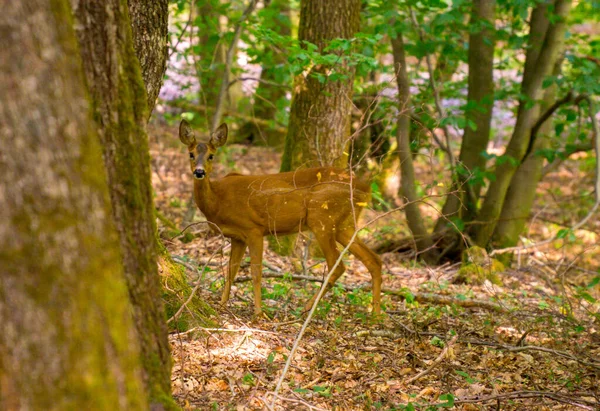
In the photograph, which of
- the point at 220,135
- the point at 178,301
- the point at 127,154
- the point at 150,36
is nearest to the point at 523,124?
the point at 220,135

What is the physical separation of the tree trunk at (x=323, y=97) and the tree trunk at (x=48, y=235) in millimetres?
5953

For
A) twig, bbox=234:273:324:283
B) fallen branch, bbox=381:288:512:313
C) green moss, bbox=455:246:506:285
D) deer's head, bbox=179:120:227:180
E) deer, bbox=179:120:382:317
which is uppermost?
deer's head, bbox=179:120:227:180

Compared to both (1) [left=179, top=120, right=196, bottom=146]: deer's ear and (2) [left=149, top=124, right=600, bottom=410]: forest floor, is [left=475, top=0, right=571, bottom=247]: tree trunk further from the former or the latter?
(1) [left=179, top=120, right=196, bottom=146]: deer's ear

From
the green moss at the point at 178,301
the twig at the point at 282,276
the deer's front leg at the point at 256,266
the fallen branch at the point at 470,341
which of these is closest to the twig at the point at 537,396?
the fallen branch at the point at 470,341

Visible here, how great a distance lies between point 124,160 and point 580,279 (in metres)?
9.10

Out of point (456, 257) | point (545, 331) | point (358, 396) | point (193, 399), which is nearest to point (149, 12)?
point (193, 399)

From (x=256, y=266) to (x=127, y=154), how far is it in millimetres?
3524

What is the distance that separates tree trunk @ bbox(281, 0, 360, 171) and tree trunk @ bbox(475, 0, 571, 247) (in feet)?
9.17

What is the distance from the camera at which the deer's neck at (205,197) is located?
6.75 meters

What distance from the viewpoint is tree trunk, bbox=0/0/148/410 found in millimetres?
2324

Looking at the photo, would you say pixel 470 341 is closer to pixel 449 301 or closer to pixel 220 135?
pixel 449 301

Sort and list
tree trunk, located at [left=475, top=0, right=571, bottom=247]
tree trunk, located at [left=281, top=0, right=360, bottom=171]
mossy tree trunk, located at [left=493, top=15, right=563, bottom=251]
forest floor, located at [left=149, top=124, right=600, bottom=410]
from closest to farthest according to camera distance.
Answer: forest floor, located at [left=149, top=124, right=600, bottom=410]
tree trunk, located at [left=281, top=0, right=360, bottom=171]
tree trunk, located at [left=475, top=0, right=571, bottom=247]
mossy tree trunk, located at [left=493, top=15, right=563, bottom=251]

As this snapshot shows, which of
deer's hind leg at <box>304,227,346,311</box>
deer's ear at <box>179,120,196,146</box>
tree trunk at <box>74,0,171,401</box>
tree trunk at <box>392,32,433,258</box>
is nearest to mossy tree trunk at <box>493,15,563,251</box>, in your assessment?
tree trunk at <box>392,32,433,258</box>

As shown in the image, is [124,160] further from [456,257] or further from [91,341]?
[456,257]
